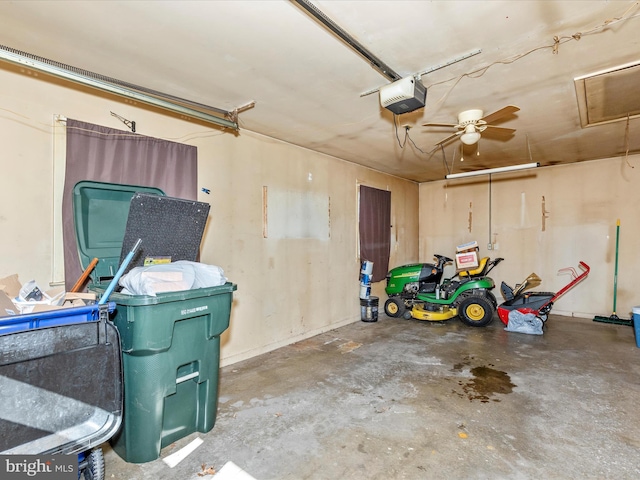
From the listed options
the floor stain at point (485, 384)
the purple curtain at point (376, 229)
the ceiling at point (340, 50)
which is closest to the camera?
the ceiling at point (340, 50)

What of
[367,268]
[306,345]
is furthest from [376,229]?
[306,345]

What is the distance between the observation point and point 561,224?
17.5 feet

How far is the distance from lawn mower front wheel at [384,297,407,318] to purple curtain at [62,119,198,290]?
3639mm

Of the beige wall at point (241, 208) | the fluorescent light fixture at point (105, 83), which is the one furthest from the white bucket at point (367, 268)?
the fluorescent light fixture at point (105, 83)

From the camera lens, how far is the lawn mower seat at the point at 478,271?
16.2 ft

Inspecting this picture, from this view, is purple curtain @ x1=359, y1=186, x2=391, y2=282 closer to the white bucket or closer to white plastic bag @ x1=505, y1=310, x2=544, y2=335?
the white bucket

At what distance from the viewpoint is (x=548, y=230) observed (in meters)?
5.45

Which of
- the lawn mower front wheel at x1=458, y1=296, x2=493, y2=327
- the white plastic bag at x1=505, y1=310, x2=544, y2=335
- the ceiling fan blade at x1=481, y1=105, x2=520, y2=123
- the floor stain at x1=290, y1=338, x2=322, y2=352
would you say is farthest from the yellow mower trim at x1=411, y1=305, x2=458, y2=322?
the ceiling fan blade at x1=481, y1=105, x2=520, y2=123

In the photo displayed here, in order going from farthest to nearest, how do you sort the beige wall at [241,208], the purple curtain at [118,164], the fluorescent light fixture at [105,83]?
the purple curtain at [118,164] < the beige wall at [241,208] < the fluorescent light fixture at [105,83]

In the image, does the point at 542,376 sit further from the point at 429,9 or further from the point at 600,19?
the point at 429,9

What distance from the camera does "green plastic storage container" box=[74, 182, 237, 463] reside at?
1731 millimetres

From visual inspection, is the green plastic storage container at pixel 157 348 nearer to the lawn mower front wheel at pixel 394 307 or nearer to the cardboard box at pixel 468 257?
the lawn mower front wheel at pixel 394 307

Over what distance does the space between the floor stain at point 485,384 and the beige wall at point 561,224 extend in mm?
3370

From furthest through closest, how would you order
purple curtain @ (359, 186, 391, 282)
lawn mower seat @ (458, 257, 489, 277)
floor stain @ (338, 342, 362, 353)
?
purple curtain @ (359, 186, 391, 282) < lawn mower seat @ (458, 257, 489, 277) < floor stain @ (338, 342, 362, 353)
